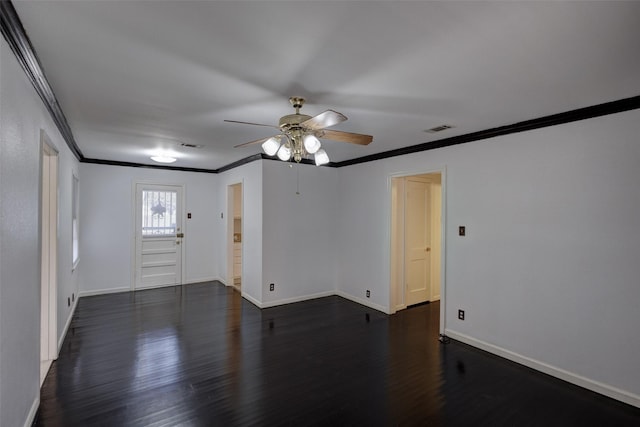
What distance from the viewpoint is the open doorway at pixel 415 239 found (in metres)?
4.69

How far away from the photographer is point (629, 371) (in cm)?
248

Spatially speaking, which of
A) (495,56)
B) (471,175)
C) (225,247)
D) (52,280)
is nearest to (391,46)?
(495,56)

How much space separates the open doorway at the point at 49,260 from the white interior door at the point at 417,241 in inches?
169

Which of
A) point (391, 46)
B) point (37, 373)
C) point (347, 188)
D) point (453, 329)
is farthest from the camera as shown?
point (347, 188)

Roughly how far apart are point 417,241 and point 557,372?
2.50 m

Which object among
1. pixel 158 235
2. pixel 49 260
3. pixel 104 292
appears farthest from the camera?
pixel 158 235

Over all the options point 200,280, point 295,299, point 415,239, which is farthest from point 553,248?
point 200,280

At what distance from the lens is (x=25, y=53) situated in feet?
5.71

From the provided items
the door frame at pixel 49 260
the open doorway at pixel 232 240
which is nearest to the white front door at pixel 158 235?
the open doorway at pixel 232 240

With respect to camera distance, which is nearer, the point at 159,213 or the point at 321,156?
the point at 321,156

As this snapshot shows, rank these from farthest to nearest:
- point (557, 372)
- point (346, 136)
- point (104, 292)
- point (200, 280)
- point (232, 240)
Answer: point (200, 280) → point (232, 240) → point (104, 292) → point (557, 372) → point (346, 136)

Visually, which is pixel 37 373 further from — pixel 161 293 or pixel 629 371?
pixel 629 371

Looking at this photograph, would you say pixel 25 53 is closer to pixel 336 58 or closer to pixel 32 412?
pixel 336 58

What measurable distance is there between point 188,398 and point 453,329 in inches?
116
